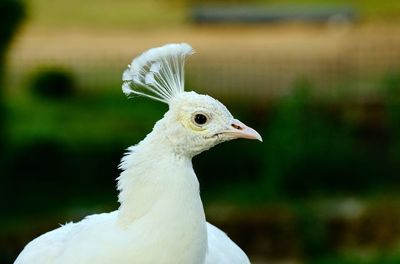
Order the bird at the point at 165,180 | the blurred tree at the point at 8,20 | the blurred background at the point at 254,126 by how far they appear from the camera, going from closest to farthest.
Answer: the bird at the point at 165,180
the blurred tree at the point at 8,20
the blurred background at the point at 254,126

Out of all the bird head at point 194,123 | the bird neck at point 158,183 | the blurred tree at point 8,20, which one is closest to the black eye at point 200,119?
the bird head at point 194,123

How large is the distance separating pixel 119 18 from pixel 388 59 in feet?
32.3

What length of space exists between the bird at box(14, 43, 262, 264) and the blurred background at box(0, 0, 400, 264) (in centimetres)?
603

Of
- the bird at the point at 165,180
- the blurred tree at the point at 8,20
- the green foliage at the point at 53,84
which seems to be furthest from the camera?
the green foliage at the point at 53,84

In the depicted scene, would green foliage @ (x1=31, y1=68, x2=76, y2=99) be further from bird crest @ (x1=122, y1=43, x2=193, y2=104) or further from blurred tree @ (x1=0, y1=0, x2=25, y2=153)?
bird crest @ (x1=122, y1=43, x2=193, y2=104)

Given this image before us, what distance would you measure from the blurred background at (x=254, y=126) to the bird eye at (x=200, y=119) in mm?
6097

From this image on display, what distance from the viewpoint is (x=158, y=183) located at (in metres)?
4.38

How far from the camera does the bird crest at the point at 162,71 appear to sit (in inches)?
177

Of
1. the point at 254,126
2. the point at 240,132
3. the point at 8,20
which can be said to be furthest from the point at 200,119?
the point at 254,126

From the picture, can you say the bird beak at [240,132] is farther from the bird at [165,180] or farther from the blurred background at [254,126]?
the blurred background at [254,126]

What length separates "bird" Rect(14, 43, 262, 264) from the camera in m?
4.34

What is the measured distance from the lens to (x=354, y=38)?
68.0 ft

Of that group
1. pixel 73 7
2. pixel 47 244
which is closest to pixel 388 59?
pixel 73 7

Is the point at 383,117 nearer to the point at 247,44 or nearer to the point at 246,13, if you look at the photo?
the point at 247,44
